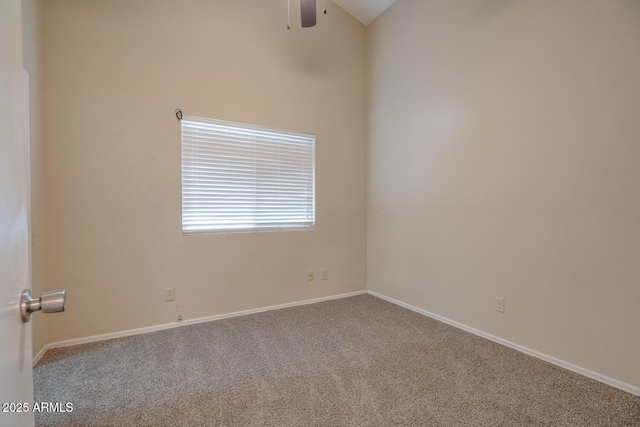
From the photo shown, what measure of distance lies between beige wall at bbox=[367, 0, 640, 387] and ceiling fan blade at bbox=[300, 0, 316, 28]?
1.40 meters

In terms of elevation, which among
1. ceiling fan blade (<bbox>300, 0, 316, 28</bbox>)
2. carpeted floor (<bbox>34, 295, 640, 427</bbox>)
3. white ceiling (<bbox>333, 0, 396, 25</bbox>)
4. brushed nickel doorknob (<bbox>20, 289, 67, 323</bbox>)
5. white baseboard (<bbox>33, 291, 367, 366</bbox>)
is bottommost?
carpeted floor (<bbox>34, 295, 640, 427</bbox>)

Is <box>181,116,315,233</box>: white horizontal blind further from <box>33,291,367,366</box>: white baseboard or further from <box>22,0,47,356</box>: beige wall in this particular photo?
<box>22,0,47,356</box>: beige wall

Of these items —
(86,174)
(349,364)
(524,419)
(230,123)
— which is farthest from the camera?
(230,123)

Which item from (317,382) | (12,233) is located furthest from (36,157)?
(317,382)

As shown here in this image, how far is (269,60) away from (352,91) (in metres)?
1.11

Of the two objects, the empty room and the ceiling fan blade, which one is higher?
the ceiling fan blade

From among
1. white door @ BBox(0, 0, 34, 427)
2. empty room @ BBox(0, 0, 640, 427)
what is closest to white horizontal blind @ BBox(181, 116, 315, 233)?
empty room @ BBox(0, 0, 640, 427)

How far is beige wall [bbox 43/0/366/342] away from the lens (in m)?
2.43

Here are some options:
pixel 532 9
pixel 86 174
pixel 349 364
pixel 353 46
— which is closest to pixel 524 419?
pixel 349 364

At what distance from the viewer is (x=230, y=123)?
120 inches

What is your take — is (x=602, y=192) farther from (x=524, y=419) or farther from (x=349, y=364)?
(x=349, y=364)

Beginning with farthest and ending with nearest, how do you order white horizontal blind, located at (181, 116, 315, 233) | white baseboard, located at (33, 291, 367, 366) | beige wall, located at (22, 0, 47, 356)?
white horizontal blind, located at (181, 116, 315, 233), white baseboard, located at (33, 291, 367, 366), beige wall, located at (22, 0, 47, 356)

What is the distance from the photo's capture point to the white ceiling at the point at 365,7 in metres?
3.50

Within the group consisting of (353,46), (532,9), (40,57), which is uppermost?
(353,46)
